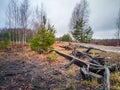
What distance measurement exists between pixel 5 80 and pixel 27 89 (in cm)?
129

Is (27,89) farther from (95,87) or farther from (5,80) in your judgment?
(95,87)

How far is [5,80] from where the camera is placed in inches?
225

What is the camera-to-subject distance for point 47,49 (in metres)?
12.5

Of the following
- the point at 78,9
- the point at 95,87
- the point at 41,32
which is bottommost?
the point at 95,87

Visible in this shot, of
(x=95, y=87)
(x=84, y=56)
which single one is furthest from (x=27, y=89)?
(x=84, y=56)

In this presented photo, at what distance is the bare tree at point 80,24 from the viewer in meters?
31.8

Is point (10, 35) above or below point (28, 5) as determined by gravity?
below

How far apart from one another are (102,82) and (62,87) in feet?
4.75

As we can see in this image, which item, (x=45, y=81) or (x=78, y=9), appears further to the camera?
(x=78, y=9)

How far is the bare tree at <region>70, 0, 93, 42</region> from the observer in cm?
3181

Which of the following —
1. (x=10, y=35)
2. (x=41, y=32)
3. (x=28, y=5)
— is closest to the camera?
(x=41, y=32)

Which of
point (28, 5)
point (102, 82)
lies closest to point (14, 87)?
point (102, 82)

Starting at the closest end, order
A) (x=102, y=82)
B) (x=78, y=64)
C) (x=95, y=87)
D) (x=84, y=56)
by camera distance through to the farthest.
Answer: (x=95, y=87)
(x=102, y=82)
(x=78, y=64)
(x=84, y=56)

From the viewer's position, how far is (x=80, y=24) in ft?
109
